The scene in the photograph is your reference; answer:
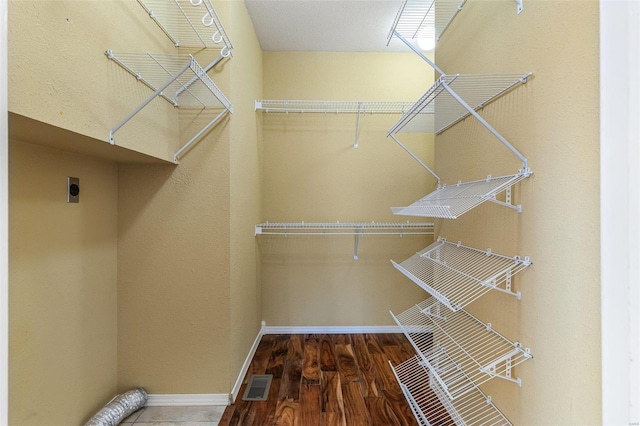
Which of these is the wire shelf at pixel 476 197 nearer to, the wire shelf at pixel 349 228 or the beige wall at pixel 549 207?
the beige wall at pixel 549 207

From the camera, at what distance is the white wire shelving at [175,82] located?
121 cm

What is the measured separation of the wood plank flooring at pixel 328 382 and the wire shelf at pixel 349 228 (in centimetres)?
93

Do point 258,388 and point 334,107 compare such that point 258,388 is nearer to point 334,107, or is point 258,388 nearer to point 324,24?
point 334,107

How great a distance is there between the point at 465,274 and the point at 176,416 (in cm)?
171

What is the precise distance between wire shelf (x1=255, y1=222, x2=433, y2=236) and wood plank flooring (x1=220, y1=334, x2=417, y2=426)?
36.8 inches

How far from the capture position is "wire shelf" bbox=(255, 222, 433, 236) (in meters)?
2.49

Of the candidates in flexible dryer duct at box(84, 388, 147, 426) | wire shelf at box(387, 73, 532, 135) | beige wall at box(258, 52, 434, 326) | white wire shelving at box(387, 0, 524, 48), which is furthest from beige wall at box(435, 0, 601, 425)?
flexible dryer duct at box(84, 388, 147, 426)

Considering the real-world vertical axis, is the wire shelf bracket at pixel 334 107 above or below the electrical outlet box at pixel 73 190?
above

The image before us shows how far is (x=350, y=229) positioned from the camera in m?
2.56

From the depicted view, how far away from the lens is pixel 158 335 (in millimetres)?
1624

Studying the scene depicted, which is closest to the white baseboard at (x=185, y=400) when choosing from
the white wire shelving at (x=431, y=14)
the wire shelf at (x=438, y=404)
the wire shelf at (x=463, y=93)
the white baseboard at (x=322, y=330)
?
the white baseboard at (x=322, y=330)

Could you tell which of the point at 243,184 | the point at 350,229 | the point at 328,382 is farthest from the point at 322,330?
the point at 243,184
